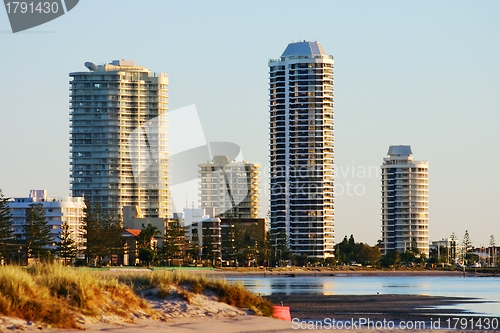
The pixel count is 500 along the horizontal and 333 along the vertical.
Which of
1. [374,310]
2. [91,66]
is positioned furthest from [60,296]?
[91,66]

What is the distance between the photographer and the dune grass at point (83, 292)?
2008 centimetres

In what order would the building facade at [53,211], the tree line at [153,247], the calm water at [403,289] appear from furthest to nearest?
the building facade at [53,211] → the tree line at [153,247] → the calm water at [403,289]

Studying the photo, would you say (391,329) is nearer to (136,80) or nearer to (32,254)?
(32,254)

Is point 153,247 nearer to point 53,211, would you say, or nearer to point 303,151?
point 53,211

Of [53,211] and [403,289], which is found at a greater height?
[53,211]

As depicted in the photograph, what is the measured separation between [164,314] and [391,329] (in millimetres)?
9402

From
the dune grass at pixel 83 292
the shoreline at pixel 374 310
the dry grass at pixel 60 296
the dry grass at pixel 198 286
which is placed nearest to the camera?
the dry grass at pixel 60 296

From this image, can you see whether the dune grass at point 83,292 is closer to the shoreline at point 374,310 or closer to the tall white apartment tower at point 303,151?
the shoreline at point 374,310

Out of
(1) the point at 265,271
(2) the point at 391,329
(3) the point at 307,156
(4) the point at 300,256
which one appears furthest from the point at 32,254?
(3) the point at 307,156

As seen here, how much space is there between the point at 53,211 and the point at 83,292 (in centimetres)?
10789

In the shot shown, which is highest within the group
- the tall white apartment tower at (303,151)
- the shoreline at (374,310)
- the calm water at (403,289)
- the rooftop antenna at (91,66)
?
the rooftop antenna at (91,66)

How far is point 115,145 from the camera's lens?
192m

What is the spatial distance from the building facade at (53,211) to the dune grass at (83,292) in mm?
98564

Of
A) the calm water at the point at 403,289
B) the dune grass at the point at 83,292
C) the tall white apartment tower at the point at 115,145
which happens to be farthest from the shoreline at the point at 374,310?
the tall white apartment tower at the point at 115,145
